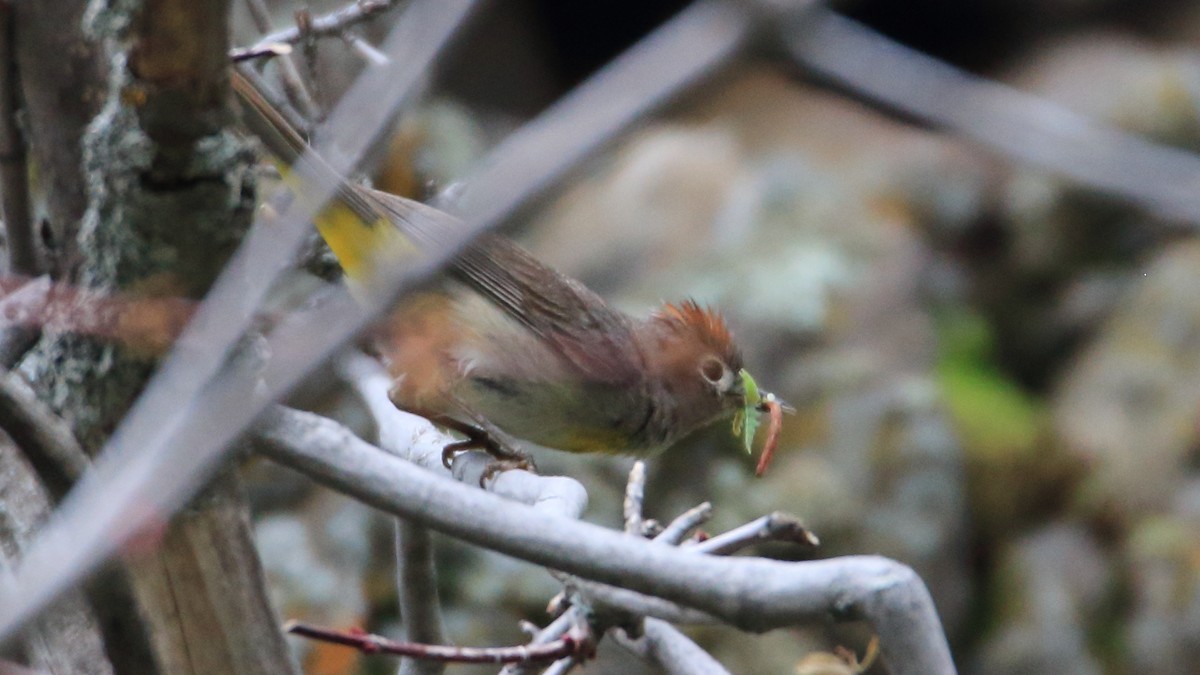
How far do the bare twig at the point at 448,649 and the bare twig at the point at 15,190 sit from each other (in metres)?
1.23

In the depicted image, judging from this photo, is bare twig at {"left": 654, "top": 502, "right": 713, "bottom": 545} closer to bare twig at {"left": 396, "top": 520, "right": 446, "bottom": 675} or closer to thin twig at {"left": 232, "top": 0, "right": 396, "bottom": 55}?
bare twig at {"left": 396, "top": 520, "right": 446, "bottom": 675}

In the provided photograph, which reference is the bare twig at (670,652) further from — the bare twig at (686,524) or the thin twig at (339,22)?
the thin twig at (339,22)

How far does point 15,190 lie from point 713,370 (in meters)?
1.86

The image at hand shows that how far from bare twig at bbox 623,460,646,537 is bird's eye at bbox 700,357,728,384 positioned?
53cm

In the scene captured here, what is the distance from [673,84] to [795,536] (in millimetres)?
1472

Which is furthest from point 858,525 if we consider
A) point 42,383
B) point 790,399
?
point 42,383

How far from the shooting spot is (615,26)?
37.5 feet

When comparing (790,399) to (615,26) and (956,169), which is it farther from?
(615,26)

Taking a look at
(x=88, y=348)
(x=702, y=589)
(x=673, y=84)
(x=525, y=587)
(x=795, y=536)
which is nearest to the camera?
(x=673, y=84)

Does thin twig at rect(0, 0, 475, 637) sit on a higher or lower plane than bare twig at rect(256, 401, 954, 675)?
higher

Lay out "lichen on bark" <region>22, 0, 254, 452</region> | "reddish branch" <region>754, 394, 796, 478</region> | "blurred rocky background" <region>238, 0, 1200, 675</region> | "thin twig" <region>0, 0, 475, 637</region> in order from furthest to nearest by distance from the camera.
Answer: "blurred rocky background" <region>238, 0, 1200, 675</region> → "reddish branch" <region>754, 394, 796, 478</region> → "lichen on bark" <region>22, 0, 254, 452</region> → "thin twig" <region>0, 0, 475, 637</region>

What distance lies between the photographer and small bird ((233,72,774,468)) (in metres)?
Answer: 3.21

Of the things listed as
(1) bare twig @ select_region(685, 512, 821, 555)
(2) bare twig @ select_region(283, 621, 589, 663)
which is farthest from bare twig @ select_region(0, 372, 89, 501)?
(1) bare twig @ select_region(685, 512, 821, 555)

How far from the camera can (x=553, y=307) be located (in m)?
3.60
